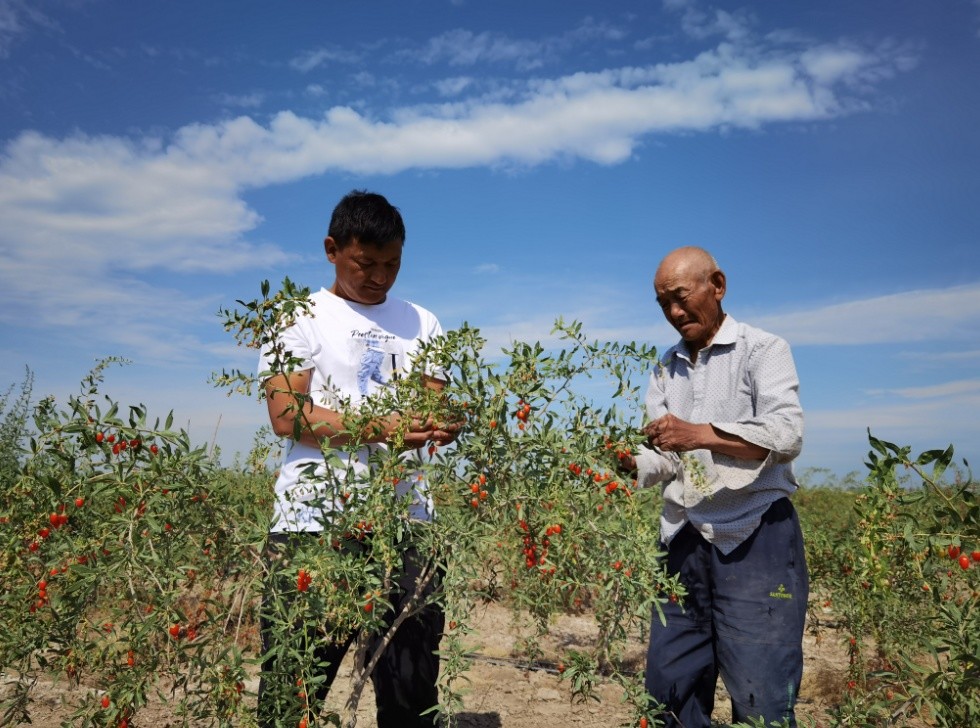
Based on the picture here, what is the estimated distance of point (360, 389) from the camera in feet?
9.20

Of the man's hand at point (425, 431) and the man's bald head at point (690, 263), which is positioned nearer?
the man's hand at point (425, 431)

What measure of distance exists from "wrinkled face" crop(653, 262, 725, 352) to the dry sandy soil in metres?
2.05

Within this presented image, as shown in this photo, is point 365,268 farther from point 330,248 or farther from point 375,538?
point 375,538

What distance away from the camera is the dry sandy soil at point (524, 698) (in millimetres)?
4609

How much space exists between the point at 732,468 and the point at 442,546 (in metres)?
1.15

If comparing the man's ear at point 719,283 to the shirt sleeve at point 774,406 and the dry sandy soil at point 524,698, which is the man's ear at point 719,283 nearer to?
the shirt sleeve at point 774,406

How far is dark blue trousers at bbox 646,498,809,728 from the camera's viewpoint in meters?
2.86

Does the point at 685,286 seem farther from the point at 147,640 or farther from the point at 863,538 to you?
the point at 147,640

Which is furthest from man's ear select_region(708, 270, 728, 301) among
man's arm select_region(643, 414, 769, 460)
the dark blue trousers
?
the dark blue trousers

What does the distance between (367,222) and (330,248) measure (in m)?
0.26

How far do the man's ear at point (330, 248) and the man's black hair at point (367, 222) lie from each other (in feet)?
0.08

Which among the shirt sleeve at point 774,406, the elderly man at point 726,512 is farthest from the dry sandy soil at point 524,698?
the shirt sleeve at point 774,406

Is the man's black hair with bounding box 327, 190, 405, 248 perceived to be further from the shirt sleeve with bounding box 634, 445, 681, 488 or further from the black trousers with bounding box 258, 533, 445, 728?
the shirt sleeve with bounding box 634, 445, 681, 488

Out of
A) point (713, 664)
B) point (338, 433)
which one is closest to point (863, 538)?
point (713, 664)
